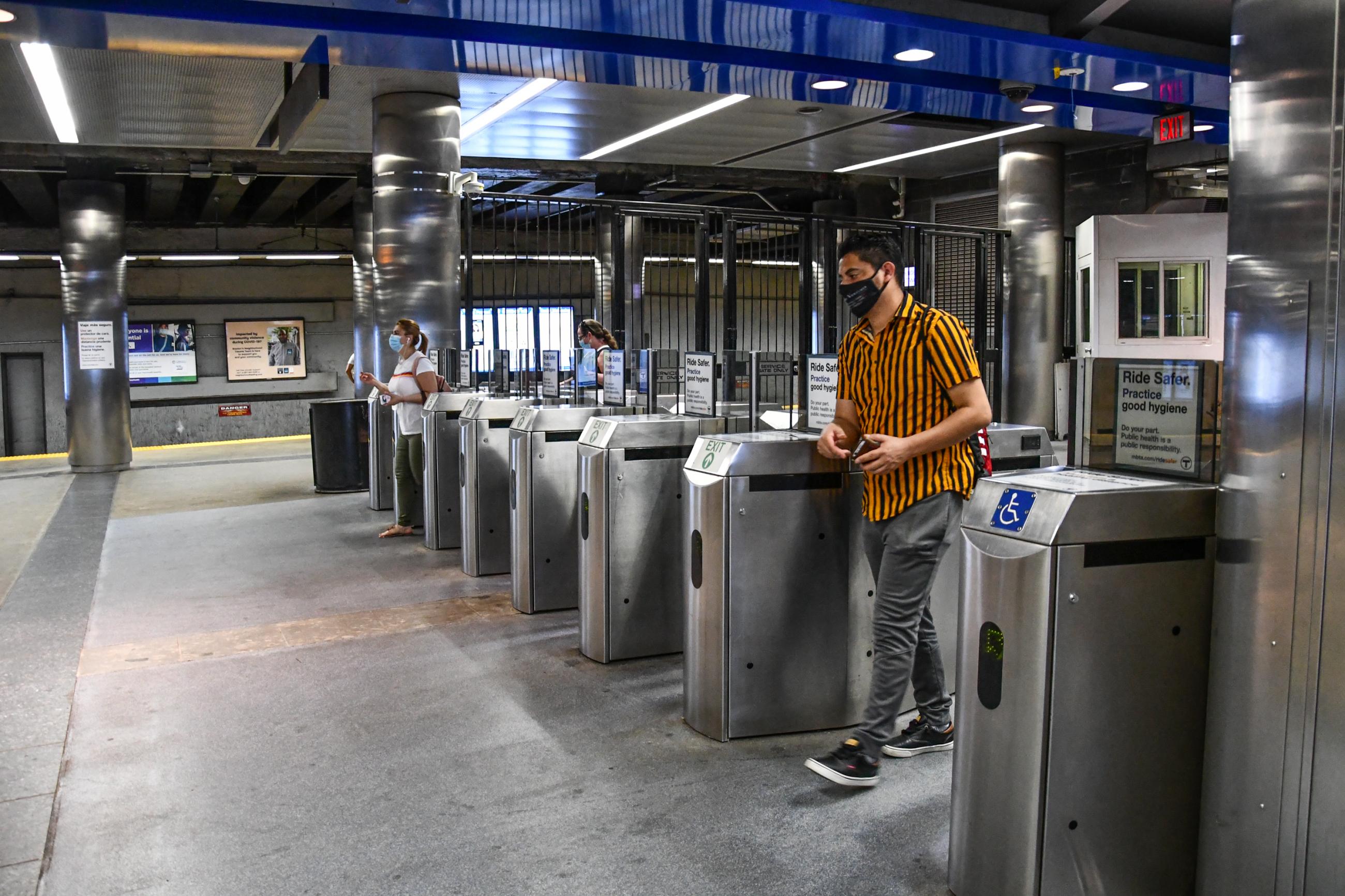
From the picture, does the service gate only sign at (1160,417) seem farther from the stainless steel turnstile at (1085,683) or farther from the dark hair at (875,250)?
the dark hair at (875,250)

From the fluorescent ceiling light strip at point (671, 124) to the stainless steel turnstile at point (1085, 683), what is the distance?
15.5 ft

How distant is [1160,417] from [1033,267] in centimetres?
741

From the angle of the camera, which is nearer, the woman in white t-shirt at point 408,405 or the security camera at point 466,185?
the woman in white t-shirt at point 408,405

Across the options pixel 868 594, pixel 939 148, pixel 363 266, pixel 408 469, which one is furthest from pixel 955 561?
pixel 363 266

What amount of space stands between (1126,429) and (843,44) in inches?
139

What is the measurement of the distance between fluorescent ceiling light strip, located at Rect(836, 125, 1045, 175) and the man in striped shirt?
246 inches

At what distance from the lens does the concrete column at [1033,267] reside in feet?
29.9

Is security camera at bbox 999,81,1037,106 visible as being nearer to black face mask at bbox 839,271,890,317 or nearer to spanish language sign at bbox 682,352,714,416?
spanish language sign at bbox 682,352,714,416

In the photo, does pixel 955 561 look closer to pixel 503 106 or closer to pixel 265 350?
pixel 503 106

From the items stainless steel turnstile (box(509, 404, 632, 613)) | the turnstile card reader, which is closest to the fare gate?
the turnstile card reader

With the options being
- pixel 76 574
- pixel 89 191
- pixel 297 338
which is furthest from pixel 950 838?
pixel 297 338

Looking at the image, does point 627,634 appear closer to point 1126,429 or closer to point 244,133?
point 1126,429

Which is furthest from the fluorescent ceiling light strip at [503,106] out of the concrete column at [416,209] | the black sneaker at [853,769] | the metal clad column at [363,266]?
the black sneaker at [853,769]

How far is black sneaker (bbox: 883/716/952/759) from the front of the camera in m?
3.03
